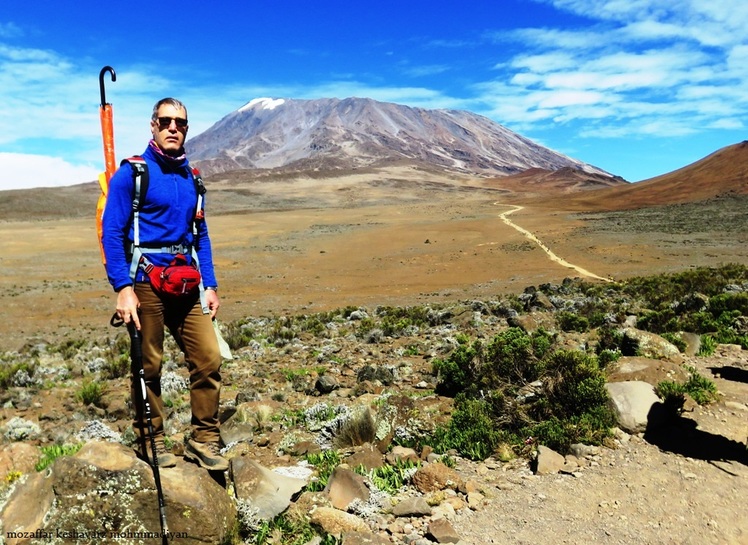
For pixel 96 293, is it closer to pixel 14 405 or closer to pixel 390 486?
pixel 14 405

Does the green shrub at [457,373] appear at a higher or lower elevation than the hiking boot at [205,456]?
lower

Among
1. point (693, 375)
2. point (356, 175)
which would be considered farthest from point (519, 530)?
point (356, 175)

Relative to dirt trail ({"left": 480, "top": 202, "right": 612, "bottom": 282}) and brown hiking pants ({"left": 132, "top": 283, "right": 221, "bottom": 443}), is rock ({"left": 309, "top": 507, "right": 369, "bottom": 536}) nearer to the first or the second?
brown hiking pants ({"left": 132, "top": 283, "right": 221, "bottom": 443})

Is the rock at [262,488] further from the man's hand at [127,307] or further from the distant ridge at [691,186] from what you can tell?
the distant ridge at [691,186]

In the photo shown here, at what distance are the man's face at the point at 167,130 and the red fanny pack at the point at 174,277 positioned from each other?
29.3 inches

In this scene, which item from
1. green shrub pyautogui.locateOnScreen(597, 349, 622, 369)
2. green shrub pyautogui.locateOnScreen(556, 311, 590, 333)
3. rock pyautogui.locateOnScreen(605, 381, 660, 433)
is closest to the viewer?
rock pyautogui.locateOnScreen(605, 381, 660, 433)

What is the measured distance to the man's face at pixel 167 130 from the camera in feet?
11.7

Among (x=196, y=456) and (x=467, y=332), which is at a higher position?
(x=196, y=456)

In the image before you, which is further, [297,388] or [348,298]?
[348,298]

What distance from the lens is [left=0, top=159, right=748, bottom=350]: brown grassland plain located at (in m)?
21.8

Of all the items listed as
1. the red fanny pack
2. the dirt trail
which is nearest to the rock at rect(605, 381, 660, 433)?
the red fanny pack

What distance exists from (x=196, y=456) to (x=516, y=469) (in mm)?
2586

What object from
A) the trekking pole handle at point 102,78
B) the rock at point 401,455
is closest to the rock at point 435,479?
the rock at point 401,455

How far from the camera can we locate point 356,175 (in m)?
138
